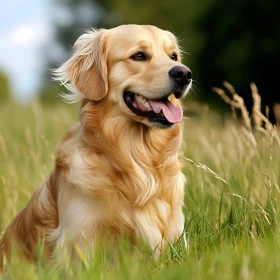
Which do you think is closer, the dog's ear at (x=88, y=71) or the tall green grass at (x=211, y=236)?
the tall green grass at (x=211, y=236)

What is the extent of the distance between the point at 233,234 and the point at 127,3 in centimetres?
2906

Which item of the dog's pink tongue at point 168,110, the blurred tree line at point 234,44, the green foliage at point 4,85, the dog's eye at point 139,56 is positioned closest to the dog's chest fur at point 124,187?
the dog's pink tongue at point 168,110

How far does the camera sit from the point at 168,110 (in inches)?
151

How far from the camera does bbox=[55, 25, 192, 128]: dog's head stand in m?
3.76

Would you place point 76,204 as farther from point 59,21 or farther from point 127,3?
point 59,21

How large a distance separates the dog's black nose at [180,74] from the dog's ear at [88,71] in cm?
46

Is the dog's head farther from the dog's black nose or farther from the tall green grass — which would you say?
the tall green grass

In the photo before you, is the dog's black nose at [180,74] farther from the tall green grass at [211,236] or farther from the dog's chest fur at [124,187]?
the tall green grass at [211,236]

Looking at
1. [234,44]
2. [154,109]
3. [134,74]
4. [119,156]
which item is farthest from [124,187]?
[234,44]

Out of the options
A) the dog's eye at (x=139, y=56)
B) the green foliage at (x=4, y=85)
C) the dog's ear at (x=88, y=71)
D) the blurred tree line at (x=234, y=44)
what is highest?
the dog's eye at (x=139, y=56)

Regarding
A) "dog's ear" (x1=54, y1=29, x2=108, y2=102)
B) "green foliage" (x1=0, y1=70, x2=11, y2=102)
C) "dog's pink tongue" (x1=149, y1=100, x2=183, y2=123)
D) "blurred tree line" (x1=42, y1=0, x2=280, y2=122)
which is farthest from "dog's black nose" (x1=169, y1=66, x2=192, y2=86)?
"green foliage" (x1=0, y1=70, x2=11, y2=102)

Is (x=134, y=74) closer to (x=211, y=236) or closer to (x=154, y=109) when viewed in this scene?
(x=154, y=109)

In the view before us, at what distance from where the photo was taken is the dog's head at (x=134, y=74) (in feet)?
12.3

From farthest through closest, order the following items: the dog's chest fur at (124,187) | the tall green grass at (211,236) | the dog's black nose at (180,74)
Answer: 1. the dog's black nose at (180,74)
2. the dog's chest fur at (124,187)
3. the tall green grass at (211,236)
